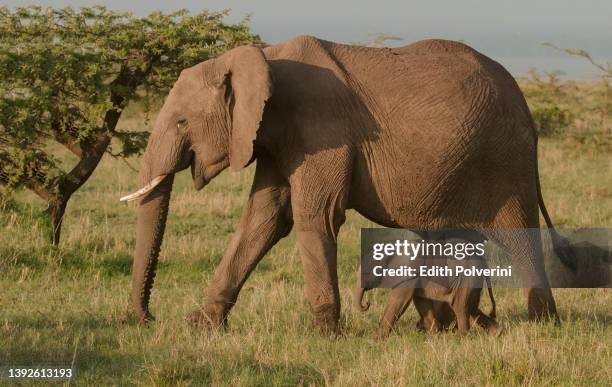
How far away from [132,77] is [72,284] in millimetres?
2980

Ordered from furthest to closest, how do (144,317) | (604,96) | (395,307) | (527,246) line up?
1. (604,96)
2. (527,246)
3. (144,317)
4. (395,307)

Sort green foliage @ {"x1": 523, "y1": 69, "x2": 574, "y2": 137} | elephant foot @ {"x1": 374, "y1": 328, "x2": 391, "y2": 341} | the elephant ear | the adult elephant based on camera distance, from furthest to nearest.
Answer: green foliage @ {"x1": 523, "y1": 69, "x2": 574, "y2": 137} → elephant foot @ {"x1": 374, "y1": 328, "x2": 391, "y2": 341} → the adult elephant → the elephant ear

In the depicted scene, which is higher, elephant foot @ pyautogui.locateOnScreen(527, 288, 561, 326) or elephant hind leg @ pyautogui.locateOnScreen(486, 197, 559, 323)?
elephant hind leg @ pyautogui.locateOnScreen(486, 197, 559, 323)

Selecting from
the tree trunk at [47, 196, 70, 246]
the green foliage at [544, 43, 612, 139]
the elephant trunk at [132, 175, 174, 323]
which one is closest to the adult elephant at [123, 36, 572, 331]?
the elephant trunk at [132, 175, 174, 323]

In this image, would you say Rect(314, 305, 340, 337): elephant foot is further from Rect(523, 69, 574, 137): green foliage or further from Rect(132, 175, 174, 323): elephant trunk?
Rect(523, 69, 574, 137): green foliage

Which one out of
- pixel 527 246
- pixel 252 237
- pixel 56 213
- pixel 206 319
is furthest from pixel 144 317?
pixel 56 213

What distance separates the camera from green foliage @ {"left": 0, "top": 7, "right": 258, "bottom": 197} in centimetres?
1202

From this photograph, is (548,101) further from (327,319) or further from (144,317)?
(144,317)

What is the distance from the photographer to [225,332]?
8.97 m

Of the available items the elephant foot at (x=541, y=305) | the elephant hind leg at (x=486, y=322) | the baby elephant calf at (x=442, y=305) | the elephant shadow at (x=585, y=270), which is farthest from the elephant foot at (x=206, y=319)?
the elephant shadow at (x=585, y=270)

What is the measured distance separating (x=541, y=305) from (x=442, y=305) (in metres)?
0.85

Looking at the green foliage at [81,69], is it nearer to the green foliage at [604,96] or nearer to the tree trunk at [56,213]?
the tree trunk at [56,213]

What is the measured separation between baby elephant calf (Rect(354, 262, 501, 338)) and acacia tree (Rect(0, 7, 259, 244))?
4.50m

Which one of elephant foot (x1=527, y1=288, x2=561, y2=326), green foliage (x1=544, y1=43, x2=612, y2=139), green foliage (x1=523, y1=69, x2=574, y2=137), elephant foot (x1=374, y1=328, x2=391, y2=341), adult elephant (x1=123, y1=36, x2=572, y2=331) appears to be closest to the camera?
adult elephant (x1=123, y1=36, x2=572, y2=331)
